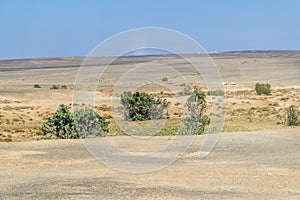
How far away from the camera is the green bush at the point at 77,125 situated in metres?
26.5

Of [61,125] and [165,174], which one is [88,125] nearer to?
[61,125]

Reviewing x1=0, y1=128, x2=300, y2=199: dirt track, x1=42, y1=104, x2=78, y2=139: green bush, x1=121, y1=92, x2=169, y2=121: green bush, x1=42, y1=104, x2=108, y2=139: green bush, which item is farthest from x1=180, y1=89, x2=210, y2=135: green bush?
x1=42, y1=104, x2=78, y2=139: green bush

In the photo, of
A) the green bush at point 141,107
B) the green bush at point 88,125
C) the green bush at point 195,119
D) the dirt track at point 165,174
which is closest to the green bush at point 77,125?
the green bush at point 88,125

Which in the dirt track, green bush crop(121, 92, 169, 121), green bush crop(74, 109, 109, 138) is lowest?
the dirt track

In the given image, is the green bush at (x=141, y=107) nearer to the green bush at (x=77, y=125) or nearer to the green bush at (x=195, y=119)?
the green bush at (x=195, y=119)

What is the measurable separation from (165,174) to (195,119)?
49.4 ft

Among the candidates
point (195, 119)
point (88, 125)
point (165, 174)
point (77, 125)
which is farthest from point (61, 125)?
point (165, 174)

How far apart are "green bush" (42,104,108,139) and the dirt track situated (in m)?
3.27

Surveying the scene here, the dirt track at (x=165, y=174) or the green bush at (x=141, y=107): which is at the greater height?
the green bush at (x=141, y=107)

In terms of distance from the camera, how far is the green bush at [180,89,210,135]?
90.5 feet

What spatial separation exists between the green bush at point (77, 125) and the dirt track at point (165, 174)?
3269 mm

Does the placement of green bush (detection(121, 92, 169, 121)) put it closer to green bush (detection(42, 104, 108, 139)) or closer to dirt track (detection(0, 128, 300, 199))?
green bush (detection(42, 104, 108, 139))

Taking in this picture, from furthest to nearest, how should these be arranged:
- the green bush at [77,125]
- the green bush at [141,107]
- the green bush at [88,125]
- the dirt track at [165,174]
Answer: the green bush at [141,107]
the green bush at [77,125]
the green bush at [88,125]
the dirt track at [165,174]

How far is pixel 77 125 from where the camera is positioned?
1094 inches
